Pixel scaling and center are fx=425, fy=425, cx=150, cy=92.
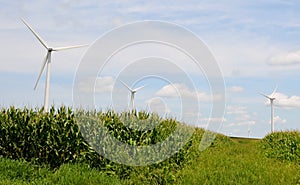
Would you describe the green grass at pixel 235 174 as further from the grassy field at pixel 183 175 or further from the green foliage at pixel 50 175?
the green foliage at pixel 50 175

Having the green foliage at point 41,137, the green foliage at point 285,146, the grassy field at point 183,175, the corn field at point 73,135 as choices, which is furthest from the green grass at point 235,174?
the green foliage at point 285,146

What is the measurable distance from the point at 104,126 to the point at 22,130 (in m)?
3.64

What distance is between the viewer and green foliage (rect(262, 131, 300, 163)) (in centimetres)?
2286

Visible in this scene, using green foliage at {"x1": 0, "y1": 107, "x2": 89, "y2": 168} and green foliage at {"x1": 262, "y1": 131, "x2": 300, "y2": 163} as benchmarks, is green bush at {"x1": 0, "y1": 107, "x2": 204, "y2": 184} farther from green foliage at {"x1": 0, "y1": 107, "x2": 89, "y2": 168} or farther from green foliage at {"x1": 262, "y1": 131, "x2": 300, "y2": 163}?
green foliage at {"x1": 262, "y1": 131, "x2": 300, "y2": 163}

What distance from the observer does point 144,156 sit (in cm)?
1430

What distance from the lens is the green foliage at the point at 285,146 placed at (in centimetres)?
2286

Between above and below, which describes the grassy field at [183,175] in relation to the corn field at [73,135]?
below

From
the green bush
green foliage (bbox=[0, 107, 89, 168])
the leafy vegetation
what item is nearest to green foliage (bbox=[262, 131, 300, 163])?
the leafy vegetation

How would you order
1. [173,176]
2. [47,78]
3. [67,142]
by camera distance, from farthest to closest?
1. [47,78]
2. [67,142]
3. [173,176]

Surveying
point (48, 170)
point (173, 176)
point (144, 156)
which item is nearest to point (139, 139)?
point (144, 156)

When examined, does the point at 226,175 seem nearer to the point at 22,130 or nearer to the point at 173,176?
the point at 173,176

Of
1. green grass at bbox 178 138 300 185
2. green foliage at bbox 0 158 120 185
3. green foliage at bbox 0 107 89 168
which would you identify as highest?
green foliage at bbox 0 107 89 168

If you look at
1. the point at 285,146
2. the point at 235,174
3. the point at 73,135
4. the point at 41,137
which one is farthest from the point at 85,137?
the point at 285,146

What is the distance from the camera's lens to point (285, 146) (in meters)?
24.9
